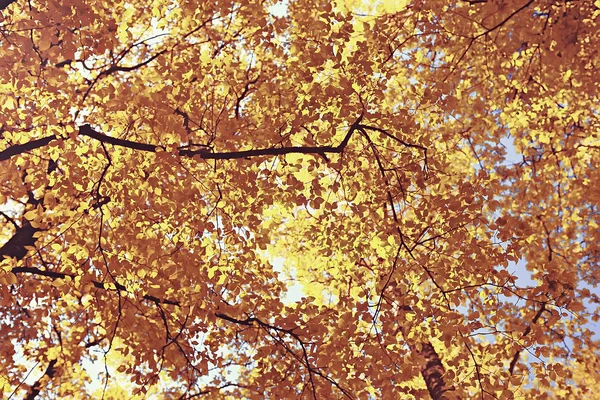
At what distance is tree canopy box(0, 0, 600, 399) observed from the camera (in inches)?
231

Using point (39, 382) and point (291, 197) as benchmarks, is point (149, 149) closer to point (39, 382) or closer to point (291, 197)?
point (291, 197)

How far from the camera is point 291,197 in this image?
6.62 meters

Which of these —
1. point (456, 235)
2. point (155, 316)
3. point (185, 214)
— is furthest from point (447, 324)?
point (155, 316)

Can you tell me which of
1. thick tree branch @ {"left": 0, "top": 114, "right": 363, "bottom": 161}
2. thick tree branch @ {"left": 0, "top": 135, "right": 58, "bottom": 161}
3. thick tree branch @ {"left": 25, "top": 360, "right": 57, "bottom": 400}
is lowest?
thick tree branch @ {"left": 25, "top": 360, "right": 57, "bottom": 400}

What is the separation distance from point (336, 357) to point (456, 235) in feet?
7.86

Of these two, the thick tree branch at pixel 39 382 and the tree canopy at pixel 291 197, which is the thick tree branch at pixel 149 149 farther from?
the thick tree branch at pixel 39 382

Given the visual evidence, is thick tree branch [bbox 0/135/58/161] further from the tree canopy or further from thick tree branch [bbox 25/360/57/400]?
thick tree branch [bbox 25/360/57/400]

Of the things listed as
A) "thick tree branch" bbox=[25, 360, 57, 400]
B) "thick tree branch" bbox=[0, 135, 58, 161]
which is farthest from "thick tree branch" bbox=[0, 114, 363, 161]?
"thick tree branch" bbox=[25, 360, 57, 400]

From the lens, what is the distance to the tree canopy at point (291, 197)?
19.2ft

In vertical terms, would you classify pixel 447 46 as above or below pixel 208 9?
above

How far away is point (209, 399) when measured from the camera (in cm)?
946

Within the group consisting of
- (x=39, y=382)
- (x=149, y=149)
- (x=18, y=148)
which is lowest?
(x=39, y=382)

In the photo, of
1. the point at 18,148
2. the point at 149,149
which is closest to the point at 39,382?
the point at 18,148

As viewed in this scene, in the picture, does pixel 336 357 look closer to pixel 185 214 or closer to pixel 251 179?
pixel 251 179
